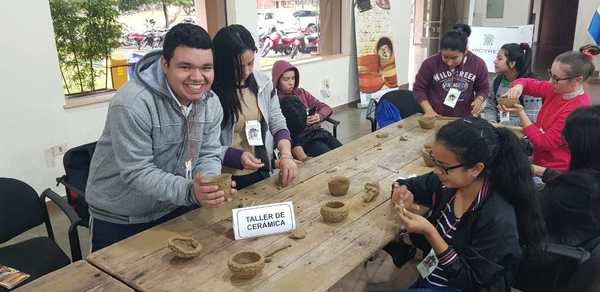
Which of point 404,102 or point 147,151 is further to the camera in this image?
point 404,102

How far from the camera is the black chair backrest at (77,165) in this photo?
7.70 feet

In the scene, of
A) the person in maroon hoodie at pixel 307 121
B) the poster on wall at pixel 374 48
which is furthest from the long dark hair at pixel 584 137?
the poster on wall at pixel 374 48

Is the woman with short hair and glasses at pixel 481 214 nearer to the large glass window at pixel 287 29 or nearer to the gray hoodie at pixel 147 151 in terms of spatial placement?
the gray hoodie at pixel 147 151

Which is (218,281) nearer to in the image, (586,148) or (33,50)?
(586,148)

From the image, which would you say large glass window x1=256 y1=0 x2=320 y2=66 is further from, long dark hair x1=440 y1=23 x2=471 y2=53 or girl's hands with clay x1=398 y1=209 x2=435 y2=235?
girl's hands with clay x1=398 y1=209 x2=435 y2=235

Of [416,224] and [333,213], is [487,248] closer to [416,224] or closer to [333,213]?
[416,224]

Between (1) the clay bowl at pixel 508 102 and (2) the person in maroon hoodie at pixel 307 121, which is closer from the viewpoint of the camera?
(1) the clay bowl at pixel 508 102

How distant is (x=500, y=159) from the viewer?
1522 mm

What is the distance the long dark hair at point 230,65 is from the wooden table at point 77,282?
0.95 meters

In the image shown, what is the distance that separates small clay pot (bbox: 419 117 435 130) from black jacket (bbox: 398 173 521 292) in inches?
57.0

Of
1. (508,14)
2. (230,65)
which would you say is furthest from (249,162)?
(508,14)

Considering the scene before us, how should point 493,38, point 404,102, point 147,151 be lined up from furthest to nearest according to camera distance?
1. point 493,38
2. point 404,102
3. point 147,151

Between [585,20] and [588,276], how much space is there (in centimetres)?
769

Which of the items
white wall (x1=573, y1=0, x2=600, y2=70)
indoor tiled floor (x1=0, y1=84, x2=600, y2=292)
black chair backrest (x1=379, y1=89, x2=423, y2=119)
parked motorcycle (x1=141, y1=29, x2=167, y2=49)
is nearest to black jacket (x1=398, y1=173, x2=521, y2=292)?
indoor tiled floor (x1=0, y1=84, x2=600, y2=292)
